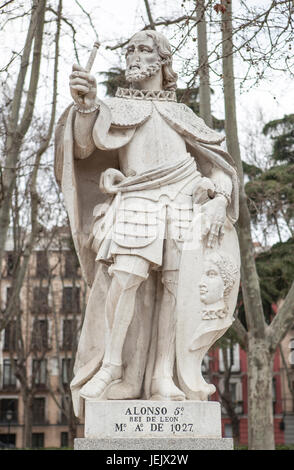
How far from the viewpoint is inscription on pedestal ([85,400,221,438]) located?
5.16 m

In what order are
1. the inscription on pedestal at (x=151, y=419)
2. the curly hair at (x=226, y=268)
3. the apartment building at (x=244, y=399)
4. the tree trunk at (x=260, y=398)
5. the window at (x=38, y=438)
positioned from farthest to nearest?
1. the window at (x=38, y=438)
2. the apartment building at (x=244, y=399)
3. the tree trunk at (x=260, y=398)
4. the curly hair at (x=226, y=268)
5. the inscription on pedestal at (x=151, y=419)

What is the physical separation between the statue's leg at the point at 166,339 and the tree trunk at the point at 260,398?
5.76m

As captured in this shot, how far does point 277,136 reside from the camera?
61.5ft

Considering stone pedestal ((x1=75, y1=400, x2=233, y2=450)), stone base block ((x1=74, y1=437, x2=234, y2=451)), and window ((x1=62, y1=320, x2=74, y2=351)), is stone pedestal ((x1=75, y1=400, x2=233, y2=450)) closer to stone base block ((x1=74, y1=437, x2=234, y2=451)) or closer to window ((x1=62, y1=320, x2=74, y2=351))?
stone base block ((x1=74, y1=437, x2=234, y2=451))

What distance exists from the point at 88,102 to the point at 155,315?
1.80 metres

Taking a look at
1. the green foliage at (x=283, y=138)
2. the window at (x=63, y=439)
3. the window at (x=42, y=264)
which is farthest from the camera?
the window at (x=63, y=439)

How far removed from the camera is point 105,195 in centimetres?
619

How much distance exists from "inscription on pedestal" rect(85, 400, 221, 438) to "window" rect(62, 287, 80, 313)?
59.7 ft

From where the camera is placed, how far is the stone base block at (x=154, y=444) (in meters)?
5.06

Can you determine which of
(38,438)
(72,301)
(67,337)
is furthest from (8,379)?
(72,301)

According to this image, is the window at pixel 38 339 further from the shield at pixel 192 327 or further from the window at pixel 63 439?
the shield at pixel 192 327

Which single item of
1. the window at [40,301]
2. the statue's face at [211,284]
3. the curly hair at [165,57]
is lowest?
the statue's face at [211,284]

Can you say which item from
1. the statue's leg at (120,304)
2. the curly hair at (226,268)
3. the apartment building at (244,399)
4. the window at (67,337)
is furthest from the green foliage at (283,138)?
the apartment building at (244,399)

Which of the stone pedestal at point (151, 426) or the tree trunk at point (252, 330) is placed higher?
the tree trunk at point (252, 330)
